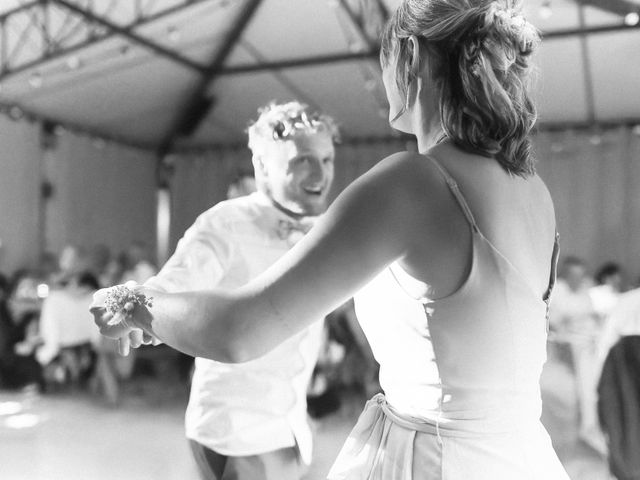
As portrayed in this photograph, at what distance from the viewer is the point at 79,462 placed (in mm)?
4621

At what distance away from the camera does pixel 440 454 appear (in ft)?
2.83

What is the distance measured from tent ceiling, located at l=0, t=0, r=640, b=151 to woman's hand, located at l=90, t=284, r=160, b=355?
779cm

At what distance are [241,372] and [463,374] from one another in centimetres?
102

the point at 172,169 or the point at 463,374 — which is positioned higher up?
the point at 172,169

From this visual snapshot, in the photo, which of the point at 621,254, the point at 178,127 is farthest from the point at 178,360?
the point at 621,254

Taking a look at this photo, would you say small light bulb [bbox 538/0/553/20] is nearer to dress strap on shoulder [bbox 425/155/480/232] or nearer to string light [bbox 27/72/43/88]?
string light [bbox 27/72/43/88]

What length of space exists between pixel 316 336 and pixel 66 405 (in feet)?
17.4

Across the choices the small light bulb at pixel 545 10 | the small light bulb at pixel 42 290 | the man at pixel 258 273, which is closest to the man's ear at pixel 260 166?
the man at pixel 258 273

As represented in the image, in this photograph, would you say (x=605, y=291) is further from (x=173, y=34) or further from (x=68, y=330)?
(x=173, y=34)

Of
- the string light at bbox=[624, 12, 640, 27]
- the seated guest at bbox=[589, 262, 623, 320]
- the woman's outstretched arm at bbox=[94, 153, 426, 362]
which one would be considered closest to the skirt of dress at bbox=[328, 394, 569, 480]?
the woman's outstretched arm at bbox=[94, 153, 426, 362]

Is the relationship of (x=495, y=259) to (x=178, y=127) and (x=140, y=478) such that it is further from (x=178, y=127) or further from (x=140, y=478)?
(x=178, y=127)

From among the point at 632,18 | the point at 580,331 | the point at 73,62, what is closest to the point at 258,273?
the point at 580,331

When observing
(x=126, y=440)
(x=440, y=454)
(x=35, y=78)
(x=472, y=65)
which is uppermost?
(x=35, y=78)

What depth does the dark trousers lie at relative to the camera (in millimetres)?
1758
